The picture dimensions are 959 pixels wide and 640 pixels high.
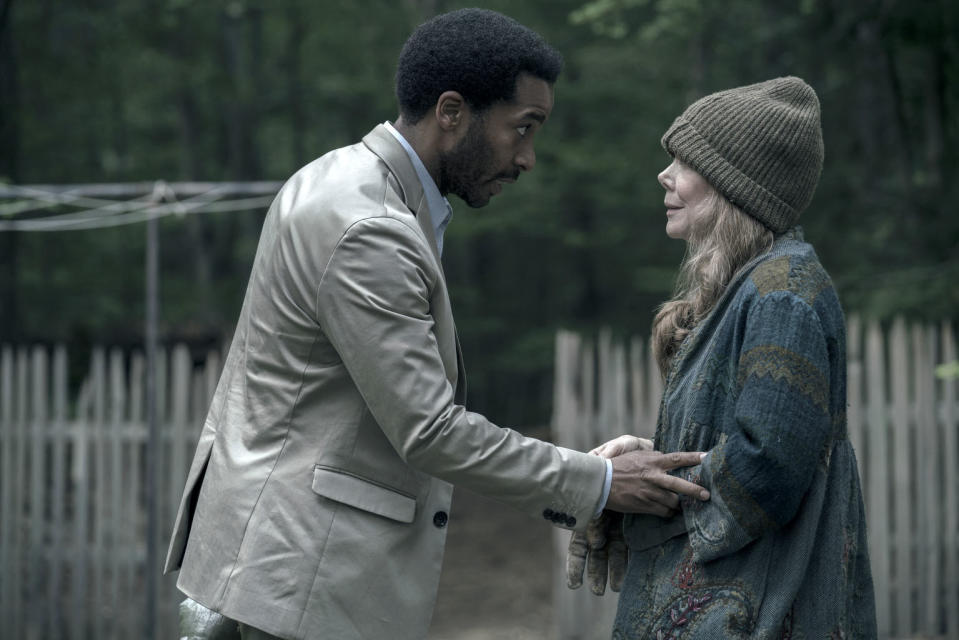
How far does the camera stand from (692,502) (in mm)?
2314

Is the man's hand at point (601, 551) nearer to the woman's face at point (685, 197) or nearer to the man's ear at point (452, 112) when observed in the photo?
the woman's face at point (685, 197)

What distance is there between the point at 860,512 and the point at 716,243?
2.26 ft

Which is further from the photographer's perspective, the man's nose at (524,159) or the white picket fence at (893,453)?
the white picket fence at (893,453)

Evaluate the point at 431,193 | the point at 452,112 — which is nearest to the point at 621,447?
the point at 431,193

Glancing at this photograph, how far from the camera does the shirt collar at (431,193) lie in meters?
2.54

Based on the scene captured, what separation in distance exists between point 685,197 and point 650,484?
2.22 feet

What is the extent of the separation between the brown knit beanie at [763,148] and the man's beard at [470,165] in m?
0.49

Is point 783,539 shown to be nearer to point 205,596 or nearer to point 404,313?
point 404,313

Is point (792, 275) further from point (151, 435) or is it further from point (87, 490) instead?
point (87, 490)

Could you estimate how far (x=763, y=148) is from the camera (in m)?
2.36

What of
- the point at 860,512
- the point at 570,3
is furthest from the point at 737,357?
the point at 570,3

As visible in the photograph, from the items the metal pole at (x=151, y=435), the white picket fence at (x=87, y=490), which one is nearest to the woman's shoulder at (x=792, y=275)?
the metal pole at (x=151, y=435)

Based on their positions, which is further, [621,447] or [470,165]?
[621,447]

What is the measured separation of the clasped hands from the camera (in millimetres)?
2365
